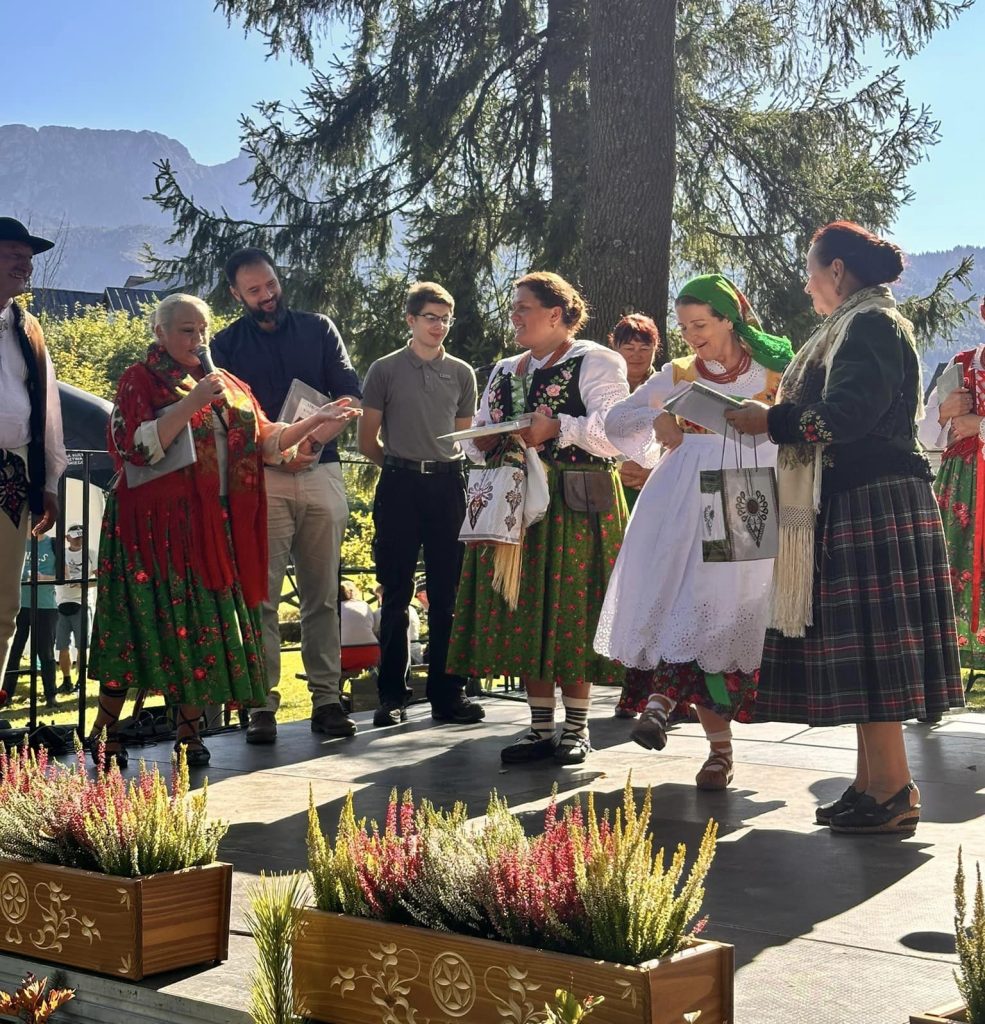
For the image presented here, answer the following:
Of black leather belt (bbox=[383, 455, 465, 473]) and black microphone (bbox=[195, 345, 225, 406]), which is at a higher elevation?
black microphone (bbox=[195, 345, 225, 406])

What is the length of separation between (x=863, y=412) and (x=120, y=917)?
2347 mm

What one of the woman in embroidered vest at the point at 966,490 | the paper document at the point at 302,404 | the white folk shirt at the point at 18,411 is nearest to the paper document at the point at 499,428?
the paper document at the point at 302,404

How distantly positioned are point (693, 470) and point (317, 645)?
7.00 ft

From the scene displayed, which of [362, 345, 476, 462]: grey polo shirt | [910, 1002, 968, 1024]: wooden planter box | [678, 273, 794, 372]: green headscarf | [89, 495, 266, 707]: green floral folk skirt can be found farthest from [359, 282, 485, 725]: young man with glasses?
[910, 1002, 968, 1024]: wooden planter box

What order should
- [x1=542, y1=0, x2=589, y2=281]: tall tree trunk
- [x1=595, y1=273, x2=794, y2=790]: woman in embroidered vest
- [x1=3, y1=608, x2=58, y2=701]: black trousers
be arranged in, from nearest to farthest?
[x1=595, y1=273, x2=794, y2=790]: woman in embroidered vest
[x1=3, y1=608, x2=58, y2=701]: black trousers
[x1=542, y1=0, x2=589, y2=281]: tall tree trunk

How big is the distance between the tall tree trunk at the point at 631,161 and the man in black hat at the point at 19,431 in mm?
4248

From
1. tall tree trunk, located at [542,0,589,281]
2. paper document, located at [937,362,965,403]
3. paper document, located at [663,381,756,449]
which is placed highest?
tall tree trunk, located at [542,0,589,281]

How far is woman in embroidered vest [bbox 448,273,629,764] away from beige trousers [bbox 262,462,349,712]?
987 mm

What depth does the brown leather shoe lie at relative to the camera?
5.90m

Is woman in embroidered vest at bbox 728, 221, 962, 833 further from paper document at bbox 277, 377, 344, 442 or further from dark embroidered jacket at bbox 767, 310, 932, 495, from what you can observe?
paper document at bbox 277, 377, 344, 442

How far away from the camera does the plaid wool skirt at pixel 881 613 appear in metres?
4.09

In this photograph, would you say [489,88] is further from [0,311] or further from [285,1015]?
[285,1015]

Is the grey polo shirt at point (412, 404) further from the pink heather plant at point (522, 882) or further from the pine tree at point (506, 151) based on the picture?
the pine tree at point (506, 151)

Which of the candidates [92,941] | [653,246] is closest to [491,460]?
[92,941]
